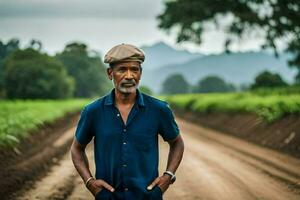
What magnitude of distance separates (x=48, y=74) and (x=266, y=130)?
176 ft

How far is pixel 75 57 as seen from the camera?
95.0 meters

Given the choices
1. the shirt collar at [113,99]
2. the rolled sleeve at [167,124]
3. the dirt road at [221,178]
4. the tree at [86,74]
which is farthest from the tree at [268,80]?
the tree at [86,74]

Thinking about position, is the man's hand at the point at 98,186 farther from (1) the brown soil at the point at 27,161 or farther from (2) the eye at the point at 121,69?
(1) the brown soil at the point at 27,161

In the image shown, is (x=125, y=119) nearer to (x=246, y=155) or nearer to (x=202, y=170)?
(x=202, y=170)

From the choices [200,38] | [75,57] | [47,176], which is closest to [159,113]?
[47,176]

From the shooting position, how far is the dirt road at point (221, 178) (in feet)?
32.5

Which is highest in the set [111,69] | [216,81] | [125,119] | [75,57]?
[111,69]

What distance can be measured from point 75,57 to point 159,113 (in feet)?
301

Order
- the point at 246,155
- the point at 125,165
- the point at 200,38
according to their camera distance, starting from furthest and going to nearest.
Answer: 1. the point at 200,38
2. the point at 246,155
3. the point at 125,165

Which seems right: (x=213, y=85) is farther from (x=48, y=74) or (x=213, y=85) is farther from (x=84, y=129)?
(x=84, y=129)

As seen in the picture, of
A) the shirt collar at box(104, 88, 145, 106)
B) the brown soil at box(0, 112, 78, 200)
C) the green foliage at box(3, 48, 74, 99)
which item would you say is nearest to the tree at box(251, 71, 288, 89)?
the green foliage at box(3, 48, 74, 99)

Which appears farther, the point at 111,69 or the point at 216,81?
the point at 216,81

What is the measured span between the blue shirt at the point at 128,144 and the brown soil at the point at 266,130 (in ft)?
38.9

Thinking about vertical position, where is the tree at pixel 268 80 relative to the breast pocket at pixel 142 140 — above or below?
below
